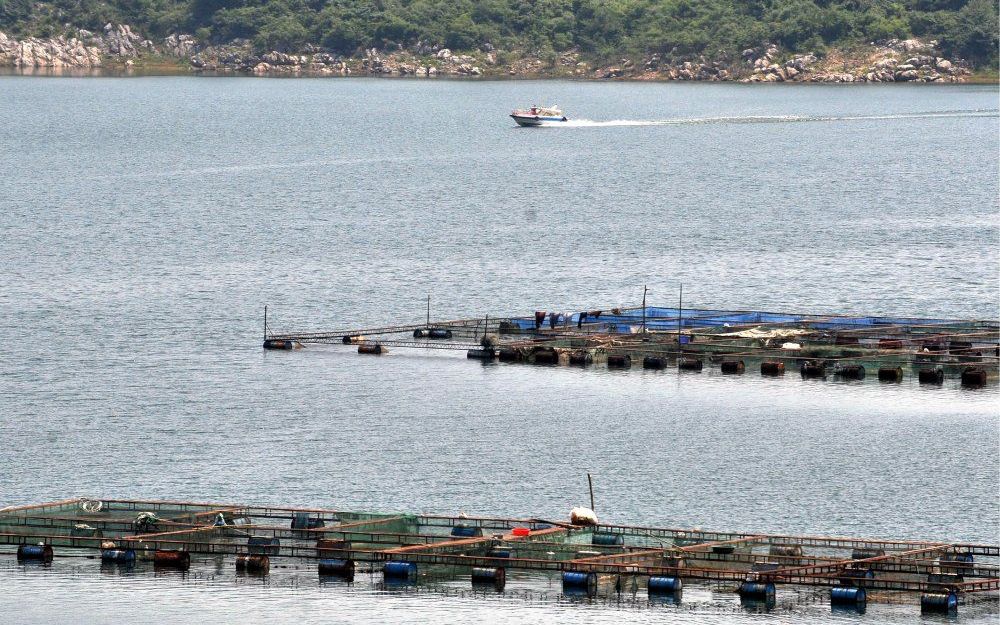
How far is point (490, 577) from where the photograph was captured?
78562 millimetres

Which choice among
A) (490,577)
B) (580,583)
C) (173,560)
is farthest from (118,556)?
(580,583)

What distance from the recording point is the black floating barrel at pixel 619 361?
123188 millimetres

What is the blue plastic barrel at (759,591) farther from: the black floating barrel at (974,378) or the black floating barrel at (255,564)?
the black floating barrel at (974,378)

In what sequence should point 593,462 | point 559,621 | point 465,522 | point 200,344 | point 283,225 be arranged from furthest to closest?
point 283,225 < point 200,344 < point 593,462 < point 465,522 < point 559,621

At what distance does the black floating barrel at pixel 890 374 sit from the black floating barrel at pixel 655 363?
515 inches

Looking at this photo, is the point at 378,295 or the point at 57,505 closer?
the point at 57,505

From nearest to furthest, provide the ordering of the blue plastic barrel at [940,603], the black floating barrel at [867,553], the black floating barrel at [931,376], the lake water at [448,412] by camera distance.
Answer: the blue plastic barrel at [940,603] → the black floating barrel at [867,553] → the lake water at [448,412] → the black floating barrel at [931,376]

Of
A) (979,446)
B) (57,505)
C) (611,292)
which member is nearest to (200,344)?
(611,292)

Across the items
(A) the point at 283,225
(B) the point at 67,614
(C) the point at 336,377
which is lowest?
(B) the point at 67,614

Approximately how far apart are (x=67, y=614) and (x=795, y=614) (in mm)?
27888

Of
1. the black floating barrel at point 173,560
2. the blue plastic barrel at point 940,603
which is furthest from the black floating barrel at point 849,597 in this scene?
the black floating barrel at point 173,560

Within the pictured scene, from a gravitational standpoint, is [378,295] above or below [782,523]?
above

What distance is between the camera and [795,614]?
7525 centimetres

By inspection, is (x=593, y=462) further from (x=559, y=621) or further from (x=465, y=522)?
(x=559, y=621)
